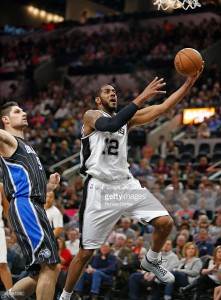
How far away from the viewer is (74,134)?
22.7m

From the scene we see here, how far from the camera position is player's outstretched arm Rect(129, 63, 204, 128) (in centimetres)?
759

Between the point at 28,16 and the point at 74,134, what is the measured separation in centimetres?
1804

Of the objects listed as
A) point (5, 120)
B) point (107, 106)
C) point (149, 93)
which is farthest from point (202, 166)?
point (5, 120)

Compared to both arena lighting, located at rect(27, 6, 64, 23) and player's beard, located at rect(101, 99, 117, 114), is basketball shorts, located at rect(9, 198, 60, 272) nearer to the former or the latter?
player's beard, located at rect(101, 99, 117, 114)

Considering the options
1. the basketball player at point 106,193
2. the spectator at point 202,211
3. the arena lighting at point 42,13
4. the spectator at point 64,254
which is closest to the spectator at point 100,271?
the spectator at point 64,254

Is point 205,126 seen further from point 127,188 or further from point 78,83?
point 127,188

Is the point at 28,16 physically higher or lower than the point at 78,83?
higher

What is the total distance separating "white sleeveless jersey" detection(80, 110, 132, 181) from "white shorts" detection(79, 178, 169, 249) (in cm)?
14

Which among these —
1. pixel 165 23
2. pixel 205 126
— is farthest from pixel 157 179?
pixel 165 23

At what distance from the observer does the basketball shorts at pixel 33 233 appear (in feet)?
22.1

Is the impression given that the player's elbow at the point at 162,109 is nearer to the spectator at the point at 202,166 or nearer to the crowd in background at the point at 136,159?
the crowd in background at the point at 136,159

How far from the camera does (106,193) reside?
24.9 feet

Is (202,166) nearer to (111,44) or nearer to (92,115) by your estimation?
(92,115)

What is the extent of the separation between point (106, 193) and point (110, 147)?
1.68 feet
